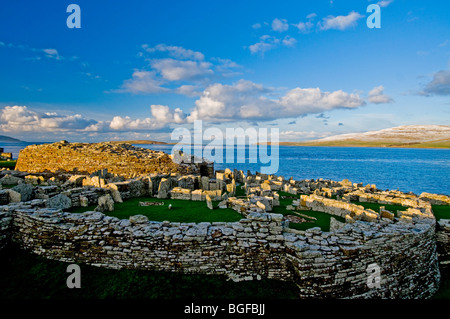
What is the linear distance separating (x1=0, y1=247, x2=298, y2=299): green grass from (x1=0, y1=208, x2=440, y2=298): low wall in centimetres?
23

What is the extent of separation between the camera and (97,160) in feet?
84.2

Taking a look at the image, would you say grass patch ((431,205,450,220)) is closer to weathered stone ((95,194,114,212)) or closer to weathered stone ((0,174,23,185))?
weathered stone ((95,194,114,212))

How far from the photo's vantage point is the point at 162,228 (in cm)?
773

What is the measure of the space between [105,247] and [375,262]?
875 centimetres

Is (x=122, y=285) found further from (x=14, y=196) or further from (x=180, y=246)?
(x=14, y=196)

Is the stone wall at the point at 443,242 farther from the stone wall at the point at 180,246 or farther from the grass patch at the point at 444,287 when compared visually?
the stone wall at the point at 180,246

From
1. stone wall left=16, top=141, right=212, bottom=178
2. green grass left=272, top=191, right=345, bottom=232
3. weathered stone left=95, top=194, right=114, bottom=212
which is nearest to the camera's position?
green grass left=272, top=191, right=345, bottom=232

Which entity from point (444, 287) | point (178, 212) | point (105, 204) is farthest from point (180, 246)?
point (444, 287)

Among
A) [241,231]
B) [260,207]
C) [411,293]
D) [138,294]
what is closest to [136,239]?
[138,294]

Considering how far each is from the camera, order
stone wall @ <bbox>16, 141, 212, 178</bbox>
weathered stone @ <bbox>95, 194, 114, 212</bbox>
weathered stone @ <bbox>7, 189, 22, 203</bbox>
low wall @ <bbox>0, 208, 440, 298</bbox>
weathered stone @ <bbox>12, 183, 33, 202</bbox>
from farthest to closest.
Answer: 1. stone wall @ <bbox>16, 141, 212, 178</bbox>
2. weathered stone @ <bbox>12, 183, 33, 202</bbox>
3. weathered stone @ <bbox>95, 194, 114, 212</bbox>
4. weathered stone @ <bbox>7, 189, 22, 203</bbox>
5. low wall @ <bbox>0, 208, 440, 298</bbox>

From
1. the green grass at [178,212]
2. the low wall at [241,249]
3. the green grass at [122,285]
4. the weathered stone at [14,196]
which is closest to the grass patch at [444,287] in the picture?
the low wall at [241,249]

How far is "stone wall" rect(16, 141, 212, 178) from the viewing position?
24547mm

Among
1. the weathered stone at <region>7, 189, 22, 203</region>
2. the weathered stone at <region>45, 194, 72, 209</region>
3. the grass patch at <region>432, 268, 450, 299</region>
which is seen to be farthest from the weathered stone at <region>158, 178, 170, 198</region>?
the grass patch at <region>432, 268, 450, 299</region>
